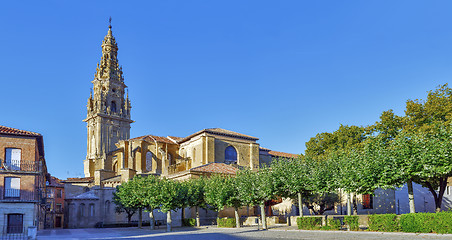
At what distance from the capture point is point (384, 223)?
82.1 ft

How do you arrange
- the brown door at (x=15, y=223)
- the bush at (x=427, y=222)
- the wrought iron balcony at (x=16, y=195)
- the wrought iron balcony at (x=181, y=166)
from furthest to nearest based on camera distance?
1. the wrought iron balcony at (x=181, y=166)
2. the wrought iron balcony at (x=16, y=195)
3. the brown door at (x=15, y=223)
4. the bush at (x=427, y=222)

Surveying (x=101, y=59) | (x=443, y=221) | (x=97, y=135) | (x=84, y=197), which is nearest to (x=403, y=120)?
(x=443, y=221)

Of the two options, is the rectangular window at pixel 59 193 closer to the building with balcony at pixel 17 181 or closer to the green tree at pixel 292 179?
the building with balcony at pixel 17 181

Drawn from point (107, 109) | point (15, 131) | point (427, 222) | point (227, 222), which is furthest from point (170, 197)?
point (107, 109)

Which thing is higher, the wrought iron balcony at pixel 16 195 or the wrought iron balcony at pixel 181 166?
the wrought iron balcony at pixel 181 166

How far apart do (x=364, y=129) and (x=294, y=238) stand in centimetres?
2758

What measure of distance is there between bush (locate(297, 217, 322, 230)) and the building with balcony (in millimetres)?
21254

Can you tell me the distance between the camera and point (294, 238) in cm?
2317

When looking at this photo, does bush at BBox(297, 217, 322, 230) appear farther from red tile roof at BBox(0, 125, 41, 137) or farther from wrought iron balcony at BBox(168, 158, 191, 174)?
wrought iron balcony at BBox(168, 158, 191, 174)

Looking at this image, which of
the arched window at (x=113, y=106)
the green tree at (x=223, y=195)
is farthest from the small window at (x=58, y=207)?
the green tree at (x=223, y=195)

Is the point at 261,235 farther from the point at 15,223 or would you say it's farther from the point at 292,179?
the point at 15,223

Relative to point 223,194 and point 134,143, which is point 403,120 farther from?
A: point 134,143

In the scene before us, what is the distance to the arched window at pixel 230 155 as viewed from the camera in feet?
206

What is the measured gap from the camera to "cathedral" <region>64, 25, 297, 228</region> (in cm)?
5712
